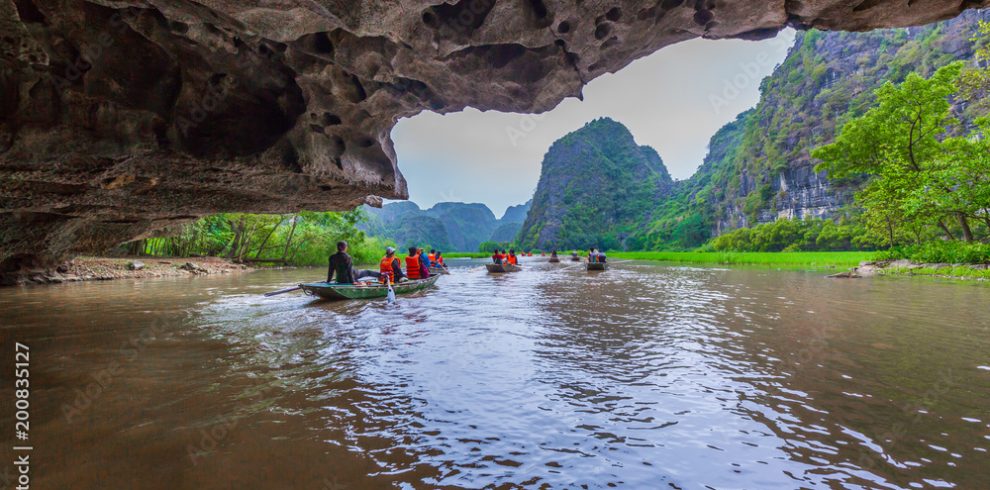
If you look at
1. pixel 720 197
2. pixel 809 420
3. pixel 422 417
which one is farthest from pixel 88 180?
pixel 720 197

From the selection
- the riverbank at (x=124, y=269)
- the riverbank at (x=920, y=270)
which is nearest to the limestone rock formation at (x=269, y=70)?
the riverbank at (x=124, y=269)

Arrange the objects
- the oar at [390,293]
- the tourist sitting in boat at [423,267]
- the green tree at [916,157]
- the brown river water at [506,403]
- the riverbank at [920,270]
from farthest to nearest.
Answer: the green tree at [916,157] → the riverbank at [920,270] → the tourist sitting in boat at [423,267] → the oar at [390,293] → the brown river water at [506,403]

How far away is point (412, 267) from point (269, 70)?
8.22m

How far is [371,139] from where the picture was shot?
8.18m

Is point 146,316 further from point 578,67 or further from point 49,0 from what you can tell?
point 578,67

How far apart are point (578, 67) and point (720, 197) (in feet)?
326

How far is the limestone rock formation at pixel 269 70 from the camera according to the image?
4379mm

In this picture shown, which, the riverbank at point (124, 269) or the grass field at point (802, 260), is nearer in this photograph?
the riverbank at point (124, 269)

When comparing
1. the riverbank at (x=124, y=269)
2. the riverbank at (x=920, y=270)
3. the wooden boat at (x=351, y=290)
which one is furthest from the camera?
the riverbank at (x=124, y=269)

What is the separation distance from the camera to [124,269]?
61.9 feet

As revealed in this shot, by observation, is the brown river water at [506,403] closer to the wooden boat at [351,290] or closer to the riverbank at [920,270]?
the wooden boat at [351,290]

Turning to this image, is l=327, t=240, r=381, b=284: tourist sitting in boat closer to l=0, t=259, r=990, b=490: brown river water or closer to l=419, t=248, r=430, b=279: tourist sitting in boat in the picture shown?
l=0, t=259, r=990, b=490: brown river water

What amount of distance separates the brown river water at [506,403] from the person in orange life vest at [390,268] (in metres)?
3.75

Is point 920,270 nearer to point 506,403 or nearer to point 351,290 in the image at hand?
point 506,403
